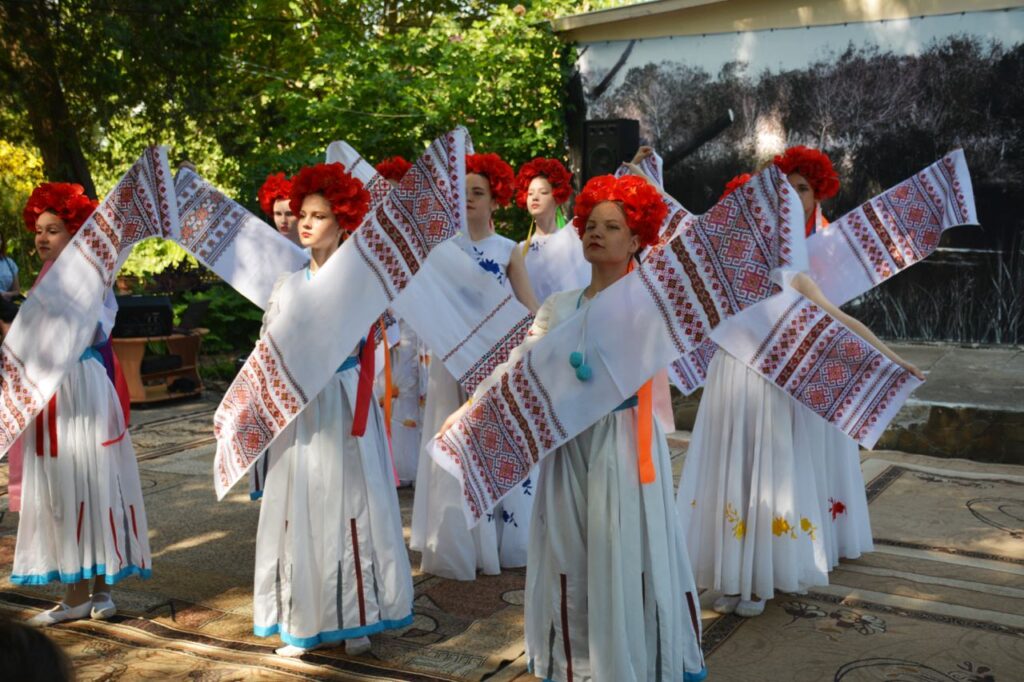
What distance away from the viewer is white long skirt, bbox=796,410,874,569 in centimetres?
488

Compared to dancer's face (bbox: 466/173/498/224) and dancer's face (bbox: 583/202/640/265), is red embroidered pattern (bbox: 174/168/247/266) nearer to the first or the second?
dancer's face (bbox: 466/173/498/224)

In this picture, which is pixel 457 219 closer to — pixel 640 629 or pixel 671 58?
pixel 640 629

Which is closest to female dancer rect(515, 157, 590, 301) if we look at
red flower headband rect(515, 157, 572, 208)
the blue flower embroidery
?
red flower headband rect(515, 157, 572, 208)

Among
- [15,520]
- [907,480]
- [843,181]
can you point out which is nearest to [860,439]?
[907,480]

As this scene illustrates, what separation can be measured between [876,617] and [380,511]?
2093 millimetres

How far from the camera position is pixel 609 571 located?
327 centimetres

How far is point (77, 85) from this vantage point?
35.6ft

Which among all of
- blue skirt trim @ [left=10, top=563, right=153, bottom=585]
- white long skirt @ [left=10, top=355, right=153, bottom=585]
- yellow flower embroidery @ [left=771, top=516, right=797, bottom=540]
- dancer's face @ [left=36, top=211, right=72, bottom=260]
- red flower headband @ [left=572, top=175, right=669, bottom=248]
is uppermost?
dancer's face @ [left=36, top=211, right=72, bottom=260]

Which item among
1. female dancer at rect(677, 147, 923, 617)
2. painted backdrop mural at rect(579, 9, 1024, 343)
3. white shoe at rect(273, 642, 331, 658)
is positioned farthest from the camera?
painted backdrop mural at rect(579, 9, 1024, 343)

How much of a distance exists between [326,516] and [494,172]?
205 cm

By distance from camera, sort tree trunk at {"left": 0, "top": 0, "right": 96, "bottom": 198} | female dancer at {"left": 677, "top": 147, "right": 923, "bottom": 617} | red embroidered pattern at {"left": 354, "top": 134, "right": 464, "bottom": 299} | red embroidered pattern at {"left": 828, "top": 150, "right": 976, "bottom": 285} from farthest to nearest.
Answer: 1. tree trunk at {"left": 0, "top": 0, "right": 96, "bottom": 198}
2. red embroidered pattern at {"left": 828, "top": 150, "right": 976, "bottom": 285}
3. female dancer at {"left": 677, "top": 147, "right": 923, "bottom": 617}
4. red embroidered pattern at {"left": 354, "top": 134, "right": 464, "bottom": 299}

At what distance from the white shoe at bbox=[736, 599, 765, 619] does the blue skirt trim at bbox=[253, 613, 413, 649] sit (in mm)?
1444

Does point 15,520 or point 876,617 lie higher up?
point 15,520

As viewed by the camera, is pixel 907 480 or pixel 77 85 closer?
pixel 907 480
